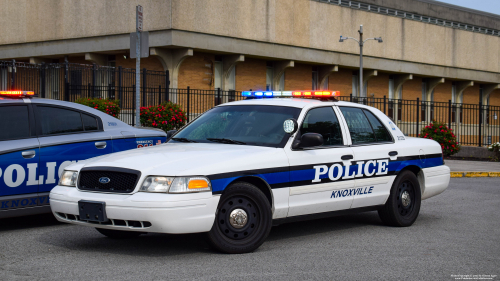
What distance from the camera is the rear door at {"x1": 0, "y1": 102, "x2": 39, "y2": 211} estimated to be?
7.32 meters

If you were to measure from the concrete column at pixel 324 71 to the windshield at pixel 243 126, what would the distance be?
26724 mm

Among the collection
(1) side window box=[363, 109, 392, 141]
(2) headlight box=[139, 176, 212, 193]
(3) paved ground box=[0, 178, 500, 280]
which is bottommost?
(3) paved ground box=[0, 178, 500, 280]

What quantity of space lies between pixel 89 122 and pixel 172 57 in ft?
64.9

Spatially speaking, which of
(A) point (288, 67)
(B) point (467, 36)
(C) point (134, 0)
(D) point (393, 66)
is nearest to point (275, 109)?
(C) point (134, 0)

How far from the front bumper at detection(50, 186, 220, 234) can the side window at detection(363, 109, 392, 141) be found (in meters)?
2.96

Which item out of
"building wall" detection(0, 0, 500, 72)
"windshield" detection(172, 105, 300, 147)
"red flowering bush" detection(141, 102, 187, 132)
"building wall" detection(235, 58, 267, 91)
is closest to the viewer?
"windshield" detection(172, 105, 300, 147)

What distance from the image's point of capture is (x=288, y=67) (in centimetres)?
3231

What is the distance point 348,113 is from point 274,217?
1.98 metres

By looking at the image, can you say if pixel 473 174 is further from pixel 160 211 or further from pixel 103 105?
pixel 160 211

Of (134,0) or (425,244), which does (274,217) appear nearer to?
(425,244)

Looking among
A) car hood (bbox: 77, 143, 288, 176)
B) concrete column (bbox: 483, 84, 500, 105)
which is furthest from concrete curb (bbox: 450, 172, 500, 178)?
concrete column (bbox: 483, 84, 500, 105)

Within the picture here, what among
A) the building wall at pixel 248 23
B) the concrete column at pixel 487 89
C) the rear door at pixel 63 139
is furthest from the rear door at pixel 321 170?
the concrete column at pixel 487 89

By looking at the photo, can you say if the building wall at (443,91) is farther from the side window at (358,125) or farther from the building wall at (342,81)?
the side window at (358,125)

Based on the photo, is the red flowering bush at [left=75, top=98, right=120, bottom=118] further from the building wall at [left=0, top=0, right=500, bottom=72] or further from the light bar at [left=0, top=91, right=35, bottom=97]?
the building wall at [left=0, top=0, right=500, bottom=72]
